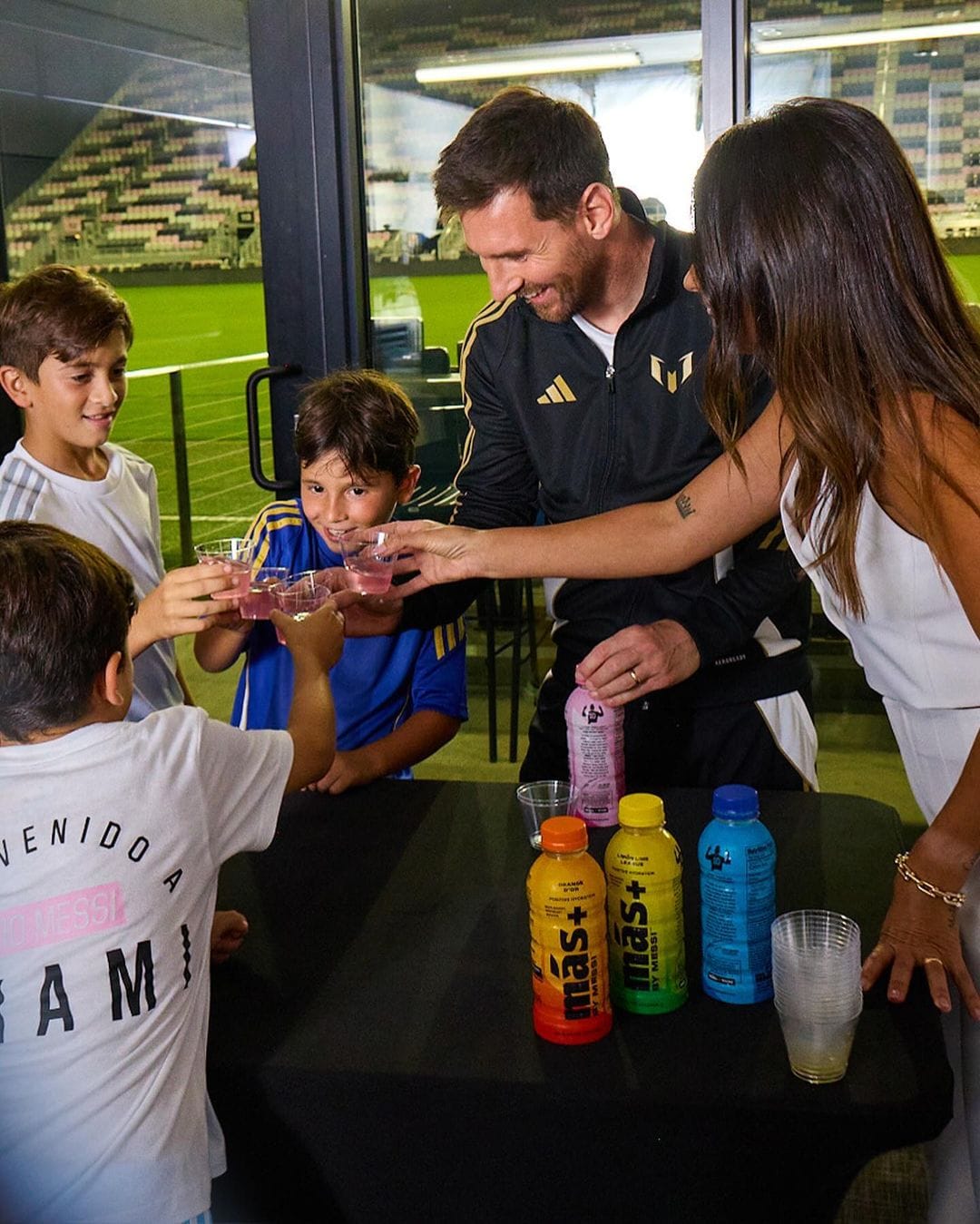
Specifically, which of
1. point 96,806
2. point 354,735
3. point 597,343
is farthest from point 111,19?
point 96,806

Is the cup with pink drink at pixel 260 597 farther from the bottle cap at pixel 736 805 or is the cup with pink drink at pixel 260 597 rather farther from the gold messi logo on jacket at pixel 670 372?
the bottle cap at pixel 736 805

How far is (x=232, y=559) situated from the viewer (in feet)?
6.24

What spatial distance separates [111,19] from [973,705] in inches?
114

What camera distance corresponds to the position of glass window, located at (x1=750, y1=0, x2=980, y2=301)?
2.89m

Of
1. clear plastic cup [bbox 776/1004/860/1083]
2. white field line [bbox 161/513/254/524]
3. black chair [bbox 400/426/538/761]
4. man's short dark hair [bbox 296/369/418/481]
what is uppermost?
man's short dark hair [bbox 296/369/418/481]

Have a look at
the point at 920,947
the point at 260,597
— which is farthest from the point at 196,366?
the point at 920,947

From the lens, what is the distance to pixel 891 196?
1399 millimetres

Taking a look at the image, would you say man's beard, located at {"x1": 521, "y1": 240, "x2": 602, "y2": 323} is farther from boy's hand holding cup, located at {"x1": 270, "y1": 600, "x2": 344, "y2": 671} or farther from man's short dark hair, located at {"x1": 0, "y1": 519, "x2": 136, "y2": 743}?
man's short dark hair, located at {"x1": 0, "y1": 519, "x2": 136, "y2": 743}

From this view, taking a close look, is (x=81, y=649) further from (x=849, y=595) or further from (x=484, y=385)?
(x=484, y=385)

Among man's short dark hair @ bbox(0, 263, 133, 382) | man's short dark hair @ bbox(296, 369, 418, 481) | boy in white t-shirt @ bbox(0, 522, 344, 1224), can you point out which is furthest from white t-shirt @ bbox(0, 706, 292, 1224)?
man's short dark hair @ bbox(0, 263, 133, 382)

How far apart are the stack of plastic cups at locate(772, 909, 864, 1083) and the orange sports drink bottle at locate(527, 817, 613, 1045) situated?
176mm

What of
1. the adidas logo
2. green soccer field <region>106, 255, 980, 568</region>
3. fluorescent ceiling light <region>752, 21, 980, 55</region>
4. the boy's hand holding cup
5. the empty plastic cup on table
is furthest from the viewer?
green soccer field <region>106, 255, 980, 568</region>

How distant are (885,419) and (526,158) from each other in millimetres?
864

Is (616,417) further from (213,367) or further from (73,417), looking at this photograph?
(213,367)
